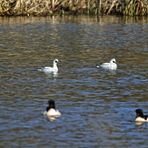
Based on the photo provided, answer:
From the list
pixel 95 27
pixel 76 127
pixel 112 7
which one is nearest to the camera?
pixel 76 127

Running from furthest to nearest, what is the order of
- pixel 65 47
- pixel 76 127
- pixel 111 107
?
pixel 65 47
pixel 111 107
pixel 76 127

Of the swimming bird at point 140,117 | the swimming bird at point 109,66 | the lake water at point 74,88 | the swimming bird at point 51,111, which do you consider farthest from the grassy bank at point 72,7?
the swimming bird at point 140,117

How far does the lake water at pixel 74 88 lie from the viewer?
52.9 feet

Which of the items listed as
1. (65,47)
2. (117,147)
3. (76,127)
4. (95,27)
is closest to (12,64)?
(65,47)

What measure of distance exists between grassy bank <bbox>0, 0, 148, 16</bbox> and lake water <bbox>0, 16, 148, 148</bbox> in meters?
10.7

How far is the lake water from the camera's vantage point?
16.1 metres

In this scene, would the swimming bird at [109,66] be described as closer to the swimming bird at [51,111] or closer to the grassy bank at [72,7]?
the swimming bird at [51,111]

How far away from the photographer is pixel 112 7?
55.0 meters

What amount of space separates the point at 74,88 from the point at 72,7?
3414cm

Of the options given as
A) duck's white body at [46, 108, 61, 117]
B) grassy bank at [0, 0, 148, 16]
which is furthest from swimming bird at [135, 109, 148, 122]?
grassy bank at [0, 0, 148, 16]

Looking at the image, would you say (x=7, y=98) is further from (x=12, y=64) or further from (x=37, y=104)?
(x=12, y=64)

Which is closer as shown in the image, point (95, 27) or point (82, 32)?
point (82, 32)

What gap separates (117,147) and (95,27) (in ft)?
99.0

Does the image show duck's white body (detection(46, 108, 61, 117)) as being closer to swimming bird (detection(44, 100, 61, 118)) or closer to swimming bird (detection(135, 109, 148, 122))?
swimming bird (detection(44, 100, 61, 118))
